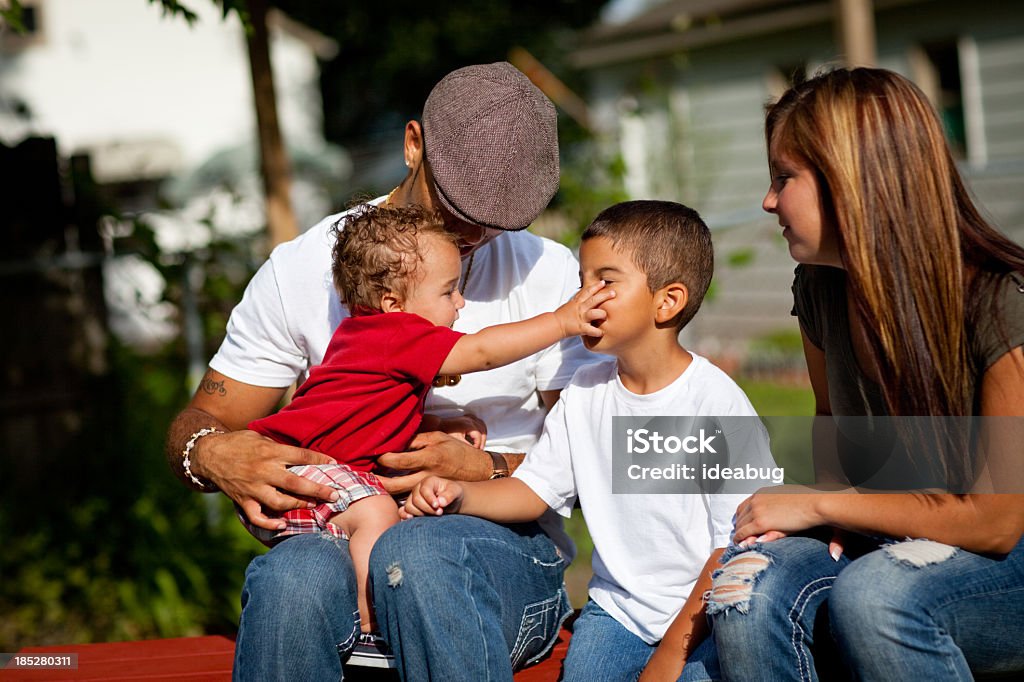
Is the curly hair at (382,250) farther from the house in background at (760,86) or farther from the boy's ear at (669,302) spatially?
the house in background at (760,86)

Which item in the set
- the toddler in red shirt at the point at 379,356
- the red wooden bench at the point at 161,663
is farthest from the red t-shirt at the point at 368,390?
the red wooden bench at the point at 161,663

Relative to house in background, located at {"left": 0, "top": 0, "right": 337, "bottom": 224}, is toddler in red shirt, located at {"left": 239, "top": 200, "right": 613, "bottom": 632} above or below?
below

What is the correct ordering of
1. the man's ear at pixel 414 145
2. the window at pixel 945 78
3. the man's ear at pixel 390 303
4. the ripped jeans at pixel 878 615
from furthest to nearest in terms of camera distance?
the window at pixel 945 78 → the man's ear at pixel 414 145 → the man's ear at pixel 390 303 → the ripped jeans at pixel 878 615

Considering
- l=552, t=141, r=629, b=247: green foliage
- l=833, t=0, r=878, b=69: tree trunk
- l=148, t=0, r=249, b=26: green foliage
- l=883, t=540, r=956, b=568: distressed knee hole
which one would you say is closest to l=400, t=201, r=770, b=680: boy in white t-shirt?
l=883, t=540, r=956, b=568: distressed knee hole

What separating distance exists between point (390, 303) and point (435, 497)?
0.49 meters

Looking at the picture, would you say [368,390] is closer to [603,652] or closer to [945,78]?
[603,652]

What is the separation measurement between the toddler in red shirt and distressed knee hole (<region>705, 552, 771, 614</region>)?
606 millimetres

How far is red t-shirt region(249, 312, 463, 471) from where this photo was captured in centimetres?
239

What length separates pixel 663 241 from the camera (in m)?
2.31

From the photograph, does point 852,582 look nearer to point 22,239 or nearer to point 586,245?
point 586,245

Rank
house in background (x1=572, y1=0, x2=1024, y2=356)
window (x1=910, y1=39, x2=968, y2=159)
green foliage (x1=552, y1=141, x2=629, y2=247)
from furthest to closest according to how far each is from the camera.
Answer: window (x1=910, y1=39, x2=968, y2=159), house in background (x1=572, y1=0, x2=1024, y2=356), green foliage (x1=552, y1=141, x2=629, y2=247)

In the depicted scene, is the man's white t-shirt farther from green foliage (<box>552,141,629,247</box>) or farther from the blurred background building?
green foliage (<box>552,141,629,247</box>)

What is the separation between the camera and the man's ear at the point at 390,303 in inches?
97.2

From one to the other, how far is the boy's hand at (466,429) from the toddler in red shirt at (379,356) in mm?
126
